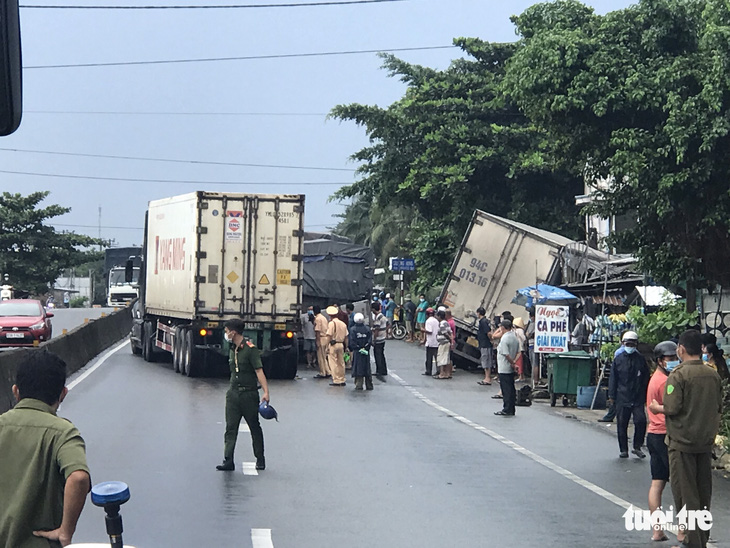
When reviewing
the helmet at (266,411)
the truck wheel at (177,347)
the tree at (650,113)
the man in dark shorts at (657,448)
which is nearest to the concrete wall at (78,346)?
the truck wheel at (177,347)

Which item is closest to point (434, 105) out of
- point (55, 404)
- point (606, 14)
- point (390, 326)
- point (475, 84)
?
point (475, 84)

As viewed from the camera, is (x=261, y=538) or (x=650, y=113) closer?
(x=261, y=538)

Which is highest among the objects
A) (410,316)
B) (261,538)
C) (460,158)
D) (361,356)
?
(460,158)

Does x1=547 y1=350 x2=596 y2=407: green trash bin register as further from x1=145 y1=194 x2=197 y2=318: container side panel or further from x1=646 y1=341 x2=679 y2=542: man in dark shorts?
x1=646 y1=341 x2=679 y2=542: man in dark shorts

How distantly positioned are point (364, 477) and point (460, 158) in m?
29.7

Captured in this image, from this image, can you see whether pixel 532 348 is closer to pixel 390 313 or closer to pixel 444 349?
pixel 444 349

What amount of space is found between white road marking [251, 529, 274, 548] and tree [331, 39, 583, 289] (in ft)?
103

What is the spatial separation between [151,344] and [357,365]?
8.69 metres

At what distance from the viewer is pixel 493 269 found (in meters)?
30.6

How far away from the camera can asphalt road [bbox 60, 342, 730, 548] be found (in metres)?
9.69

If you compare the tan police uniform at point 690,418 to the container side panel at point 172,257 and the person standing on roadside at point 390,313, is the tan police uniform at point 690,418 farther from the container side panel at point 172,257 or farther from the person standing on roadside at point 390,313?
the person standing on roadside at point 390,313

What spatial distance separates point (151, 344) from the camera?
3097 centimetres

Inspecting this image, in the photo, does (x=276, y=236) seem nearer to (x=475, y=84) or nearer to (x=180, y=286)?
(x=180, y=286)

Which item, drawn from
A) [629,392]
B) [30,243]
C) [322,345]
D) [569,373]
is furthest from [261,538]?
[30,243]
